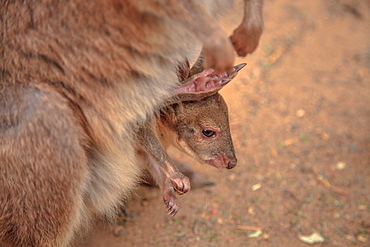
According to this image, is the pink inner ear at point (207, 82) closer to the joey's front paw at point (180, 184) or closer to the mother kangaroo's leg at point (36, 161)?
the joey's front paw at point (180, 184)

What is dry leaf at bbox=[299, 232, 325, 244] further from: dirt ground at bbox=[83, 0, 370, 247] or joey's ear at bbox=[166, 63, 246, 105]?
joey's ear at bbox=[166, 63, 246, 105]

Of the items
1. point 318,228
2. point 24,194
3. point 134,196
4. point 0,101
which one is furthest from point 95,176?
point 318,228

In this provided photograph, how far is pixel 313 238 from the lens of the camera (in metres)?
3.31

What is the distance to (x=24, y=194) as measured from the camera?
91.1 inches

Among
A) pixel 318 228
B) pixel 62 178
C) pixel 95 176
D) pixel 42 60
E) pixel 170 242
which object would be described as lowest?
pixel 318 228

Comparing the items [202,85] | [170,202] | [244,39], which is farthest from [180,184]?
[244,39]

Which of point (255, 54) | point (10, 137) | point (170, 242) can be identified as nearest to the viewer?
point (10, 137)

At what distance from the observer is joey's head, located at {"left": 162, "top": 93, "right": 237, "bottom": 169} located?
2.91 m

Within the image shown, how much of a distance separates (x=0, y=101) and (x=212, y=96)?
1098 millimetres

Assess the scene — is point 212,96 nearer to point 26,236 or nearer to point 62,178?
point 62,178

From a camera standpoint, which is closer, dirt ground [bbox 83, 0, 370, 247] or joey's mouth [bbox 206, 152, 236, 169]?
joey's mouth [bbox 206, 152, 236, 169]

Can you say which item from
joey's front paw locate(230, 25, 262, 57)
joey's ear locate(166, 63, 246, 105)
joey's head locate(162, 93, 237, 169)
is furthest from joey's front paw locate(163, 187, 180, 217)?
joey's front paw locate(230, 25, 262, 57)

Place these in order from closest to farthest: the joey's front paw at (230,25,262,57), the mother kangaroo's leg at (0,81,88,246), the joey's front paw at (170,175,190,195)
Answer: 1. the mother kangaroo's leg at (0,81,88,246)
2. the joey's front paw at (170,175,190,195)
3. the joey's front paw at (230,25,262,57)

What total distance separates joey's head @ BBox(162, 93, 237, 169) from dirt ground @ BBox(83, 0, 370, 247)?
0.58m
